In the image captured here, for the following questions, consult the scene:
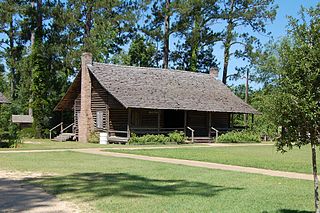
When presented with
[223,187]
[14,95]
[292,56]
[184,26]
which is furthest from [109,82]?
[14,95]

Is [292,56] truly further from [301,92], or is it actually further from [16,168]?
[16,168]

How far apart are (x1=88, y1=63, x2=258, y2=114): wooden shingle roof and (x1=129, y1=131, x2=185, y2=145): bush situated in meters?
2.17

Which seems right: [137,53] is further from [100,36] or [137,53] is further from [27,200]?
[27,200]

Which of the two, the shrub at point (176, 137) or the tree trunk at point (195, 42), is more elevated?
the tree trunk at point (195, 42)

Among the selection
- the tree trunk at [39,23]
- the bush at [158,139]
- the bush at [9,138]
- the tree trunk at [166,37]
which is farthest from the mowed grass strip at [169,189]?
the tree trunk at [166,37]

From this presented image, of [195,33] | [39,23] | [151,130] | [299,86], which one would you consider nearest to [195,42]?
[195,33]

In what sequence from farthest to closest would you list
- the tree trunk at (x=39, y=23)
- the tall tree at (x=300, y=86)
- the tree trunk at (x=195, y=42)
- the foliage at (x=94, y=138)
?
the tree trunk at (x=195, y=42)
the tree trunk at (x=39, y=23)
the foliage at (x=94, y=138)
the tall tree at (x=300, y=86)

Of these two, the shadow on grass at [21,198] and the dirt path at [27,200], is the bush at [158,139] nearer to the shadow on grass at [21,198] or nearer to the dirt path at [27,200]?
the dirt path at [27,200]

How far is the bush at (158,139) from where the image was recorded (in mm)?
32094

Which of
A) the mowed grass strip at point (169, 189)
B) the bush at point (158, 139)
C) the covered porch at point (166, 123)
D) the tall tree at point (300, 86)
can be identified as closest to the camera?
the tall tree at point (300, 86)

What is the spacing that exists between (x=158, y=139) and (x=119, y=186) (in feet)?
69.6

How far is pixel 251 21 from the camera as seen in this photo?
52688 mm

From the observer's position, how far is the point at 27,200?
9.69 m

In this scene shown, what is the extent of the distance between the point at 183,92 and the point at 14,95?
108 ft
